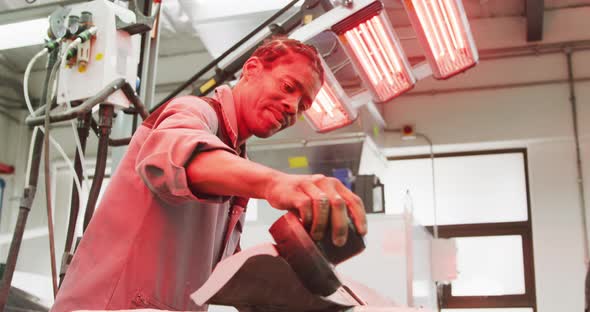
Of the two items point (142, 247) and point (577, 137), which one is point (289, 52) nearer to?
point (142, 247)

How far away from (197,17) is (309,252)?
280cm

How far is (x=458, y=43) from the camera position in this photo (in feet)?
8.84

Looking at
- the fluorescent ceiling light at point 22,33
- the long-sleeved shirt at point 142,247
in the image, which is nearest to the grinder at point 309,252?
the long-sleeved shirt at point 142,247

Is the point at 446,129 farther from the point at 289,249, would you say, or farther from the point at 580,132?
the point at 289,249

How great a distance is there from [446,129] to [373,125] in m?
0.97

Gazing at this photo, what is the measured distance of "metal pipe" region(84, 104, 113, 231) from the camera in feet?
5.59

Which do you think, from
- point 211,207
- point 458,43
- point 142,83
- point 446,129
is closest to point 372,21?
point 458,43

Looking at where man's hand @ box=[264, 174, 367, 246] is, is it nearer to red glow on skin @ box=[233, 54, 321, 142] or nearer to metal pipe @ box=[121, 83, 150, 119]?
red glow on skin @ box=[233, 54, 321, 142]

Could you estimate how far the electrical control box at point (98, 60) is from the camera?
1.94 metres

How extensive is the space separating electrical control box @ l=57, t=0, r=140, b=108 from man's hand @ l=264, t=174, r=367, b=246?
1.34 meters

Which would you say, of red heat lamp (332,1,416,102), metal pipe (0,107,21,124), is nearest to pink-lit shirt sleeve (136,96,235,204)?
red heat lamp (332,1,416,102)

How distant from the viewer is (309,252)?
0.64m

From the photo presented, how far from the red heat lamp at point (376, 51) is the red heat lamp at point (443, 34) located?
10 centimetres

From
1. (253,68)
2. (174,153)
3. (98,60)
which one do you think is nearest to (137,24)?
(98,60)
